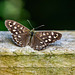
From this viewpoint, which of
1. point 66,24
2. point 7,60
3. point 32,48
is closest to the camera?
point 7,60

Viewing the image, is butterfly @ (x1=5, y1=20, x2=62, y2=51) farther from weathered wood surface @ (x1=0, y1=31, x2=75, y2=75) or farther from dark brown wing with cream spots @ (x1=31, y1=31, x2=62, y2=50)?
weathered wood surface @ (x1=0, y1=31, x2=75, y2=75)

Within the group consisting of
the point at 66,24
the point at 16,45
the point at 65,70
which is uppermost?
the point at 16,45

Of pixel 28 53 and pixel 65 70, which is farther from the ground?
pixel 28 53

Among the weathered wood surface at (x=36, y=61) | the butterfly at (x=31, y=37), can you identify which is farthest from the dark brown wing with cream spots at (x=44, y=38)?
the weathered wood surface at (x=36, y=61)

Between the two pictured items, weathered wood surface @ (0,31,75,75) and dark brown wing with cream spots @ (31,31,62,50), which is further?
dark brown wing with cream spots @ (31,31,62,50)

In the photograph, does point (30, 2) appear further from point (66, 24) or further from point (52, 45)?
point (52, 45)

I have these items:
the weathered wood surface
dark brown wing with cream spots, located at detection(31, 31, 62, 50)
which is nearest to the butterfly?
dark brown wing with cream spots, located at detection(31, 31, 62, 50)

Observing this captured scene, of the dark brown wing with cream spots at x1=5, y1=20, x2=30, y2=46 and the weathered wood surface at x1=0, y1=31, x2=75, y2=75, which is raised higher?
the dark brown wing with cream spots at x1=5, y1=20, x2=30, y2=46

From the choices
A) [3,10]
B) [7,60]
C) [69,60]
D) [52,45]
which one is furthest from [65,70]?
[3,10]
